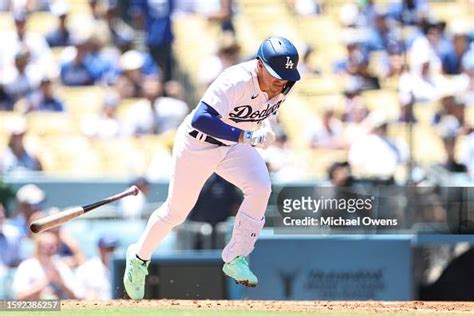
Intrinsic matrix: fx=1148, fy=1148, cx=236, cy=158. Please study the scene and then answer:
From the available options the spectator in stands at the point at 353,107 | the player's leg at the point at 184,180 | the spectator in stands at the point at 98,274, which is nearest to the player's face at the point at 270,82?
the player's leg at the point at 184,180

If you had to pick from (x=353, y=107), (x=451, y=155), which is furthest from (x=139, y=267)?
(x=353, y=107)

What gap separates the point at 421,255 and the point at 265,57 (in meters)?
2.95

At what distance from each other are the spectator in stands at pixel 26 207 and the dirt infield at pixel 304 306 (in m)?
2.01

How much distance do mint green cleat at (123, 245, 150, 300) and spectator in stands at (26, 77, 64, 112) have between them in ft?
15.8

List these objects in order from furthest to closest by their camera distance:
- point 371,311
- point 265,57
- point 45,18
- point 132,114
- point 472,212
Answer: point 45,18 < point 132,114 < point 472,212 < point 371,311 < point 265,57

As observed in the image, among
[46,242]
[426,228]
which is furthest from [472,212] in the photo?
[46,242]

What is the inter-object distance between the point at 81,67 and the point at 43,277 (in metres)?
3.92

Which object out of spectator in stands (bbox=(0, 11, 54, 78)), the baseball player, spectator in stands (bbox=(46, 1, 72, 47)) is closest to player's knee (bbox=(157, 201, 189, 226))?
the baseball player

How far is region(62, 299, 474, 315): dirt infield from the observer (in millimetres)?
7895

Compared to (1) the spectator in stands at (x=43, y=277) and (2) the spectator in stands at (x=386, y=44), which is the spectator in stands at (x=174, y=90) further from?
(1) the spectator in stands at (x=43, y=277)

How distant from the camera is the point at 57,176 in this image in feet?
37.0

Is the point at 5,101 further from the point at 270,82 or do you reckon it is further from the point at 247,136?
the point at 247,136

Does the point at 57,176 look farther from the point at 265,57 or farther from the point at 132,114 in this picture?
the point at 265,57

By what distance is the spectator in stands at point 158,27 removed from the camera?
12.7 metres
